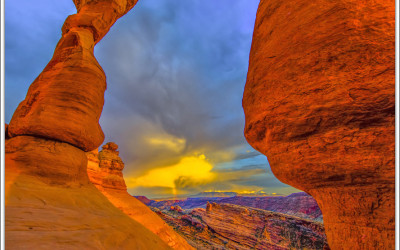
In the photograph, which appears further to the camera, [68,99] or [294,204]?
[294,204]

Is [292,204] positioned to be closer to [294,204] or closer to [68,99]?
[294,204]

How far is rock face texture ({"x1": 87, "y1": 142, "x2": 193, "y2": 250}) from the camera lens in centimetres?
1423

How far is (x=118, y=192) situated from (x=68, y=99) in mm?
14569

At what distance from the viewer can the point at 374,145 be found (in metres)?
2.84

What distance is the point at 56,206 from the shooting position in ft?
11.8

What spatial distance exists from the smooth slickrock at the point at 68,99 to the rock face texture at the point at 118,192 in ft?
34.0

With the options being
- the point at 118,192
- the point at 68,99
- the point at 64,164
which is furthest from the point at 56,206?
the point at 118,192

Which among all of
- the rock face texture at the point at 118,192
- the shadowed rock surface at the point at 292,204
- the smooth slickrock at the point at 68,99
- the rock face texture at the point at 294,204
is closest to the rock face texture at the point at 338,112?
the smooth slickrock at the point at 68,99

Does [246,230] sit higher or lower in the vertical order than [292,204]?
higher

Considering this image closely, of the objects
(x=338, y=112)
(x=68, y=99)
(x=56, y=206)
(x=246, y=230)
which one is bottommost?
(x=246, y=230)

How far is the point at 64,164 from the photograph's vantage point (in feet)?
15.8

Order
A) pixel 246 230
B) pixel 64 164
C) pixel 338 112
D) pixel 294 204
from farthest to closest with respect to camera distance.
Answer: pixel 294 204, pixel 246 230, pixel 64 164, pixel 338 112

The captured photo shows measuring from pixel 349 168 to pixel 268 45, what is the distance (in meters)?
3.12

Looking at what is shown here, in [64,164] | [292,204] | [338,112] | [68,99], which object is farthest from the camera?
[292,204]
